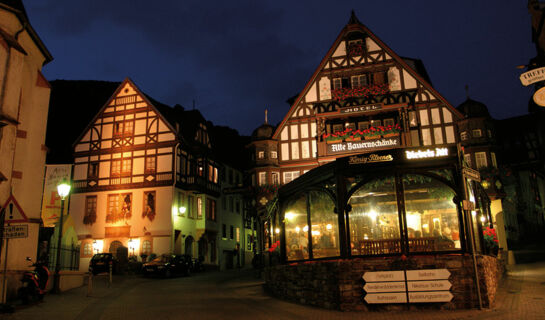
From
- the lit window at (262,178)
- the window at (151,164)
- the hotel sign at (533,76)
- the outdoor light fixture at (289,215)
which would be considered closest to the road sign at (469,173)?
the hotel sign at (533,76)

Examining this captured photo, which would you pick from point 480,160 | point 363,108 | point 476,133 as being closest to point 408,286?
point 363,108

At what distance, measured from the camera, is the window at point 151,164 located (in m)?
37.9

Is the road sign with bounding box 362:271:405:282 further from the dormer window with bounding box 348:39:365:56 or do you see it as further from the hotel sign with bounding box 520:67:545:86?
the dormer window with bounding box 348:39:365:56

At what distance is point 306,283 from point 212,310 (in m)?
3.15

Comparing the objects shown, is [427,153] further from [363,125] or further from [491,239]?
[363,125]

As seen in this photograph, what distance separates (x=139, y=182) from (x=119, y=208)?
2639 mm

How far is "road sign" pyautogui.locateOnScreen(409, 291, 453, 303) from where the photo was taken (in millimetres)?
12273

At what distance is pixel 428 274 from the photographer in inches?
491

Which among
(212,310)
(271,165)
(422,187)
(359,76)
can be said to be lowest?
(212,310)

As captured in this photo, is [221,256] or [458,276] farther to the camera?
[221,256]

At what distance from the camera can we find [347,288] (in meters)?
12.8

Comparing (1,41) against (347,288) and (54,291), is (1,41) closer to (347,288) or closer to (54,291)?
(54,291)

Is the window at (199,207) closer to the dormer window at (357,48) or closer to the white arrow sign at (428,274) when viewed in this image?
the dormer window at (357,48)

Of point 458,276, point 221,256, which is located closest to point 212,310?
point 458,276
